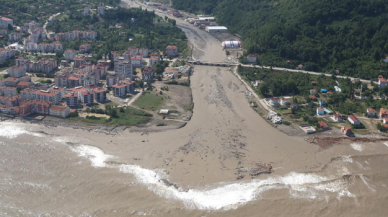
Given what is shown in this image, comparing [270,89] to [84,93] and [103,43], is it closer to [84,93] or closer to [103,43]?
[84,93]

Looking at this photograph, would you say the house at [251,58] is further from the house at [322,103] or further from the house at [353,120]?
the house at [353,120]

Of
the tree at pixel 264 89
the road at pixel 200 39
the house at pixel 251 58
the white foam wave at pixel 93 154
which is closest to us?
the white foam wave at pixel 93 154

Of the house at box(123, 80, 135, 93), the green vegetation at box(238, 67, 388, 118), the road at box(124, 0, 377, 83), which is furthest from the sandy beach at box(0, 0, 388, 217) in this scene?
the road at box(124, 0, 377, 83)

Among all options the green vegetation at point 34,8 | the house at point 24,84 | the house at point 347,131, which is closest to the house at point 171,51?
the house at point 24,84

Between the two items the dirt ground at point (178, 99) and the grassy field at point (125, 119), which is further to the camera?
the dirt ground at point (178, 99)

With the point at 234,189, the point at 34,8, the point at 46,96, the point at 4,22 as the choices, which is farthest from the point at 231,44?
the point at 234,189

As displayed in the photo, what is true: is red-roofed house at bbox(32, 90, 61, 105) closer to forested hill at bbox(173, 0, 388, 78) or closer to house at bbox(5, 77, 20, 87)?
house at bbox(5, 77, 20, 87)
